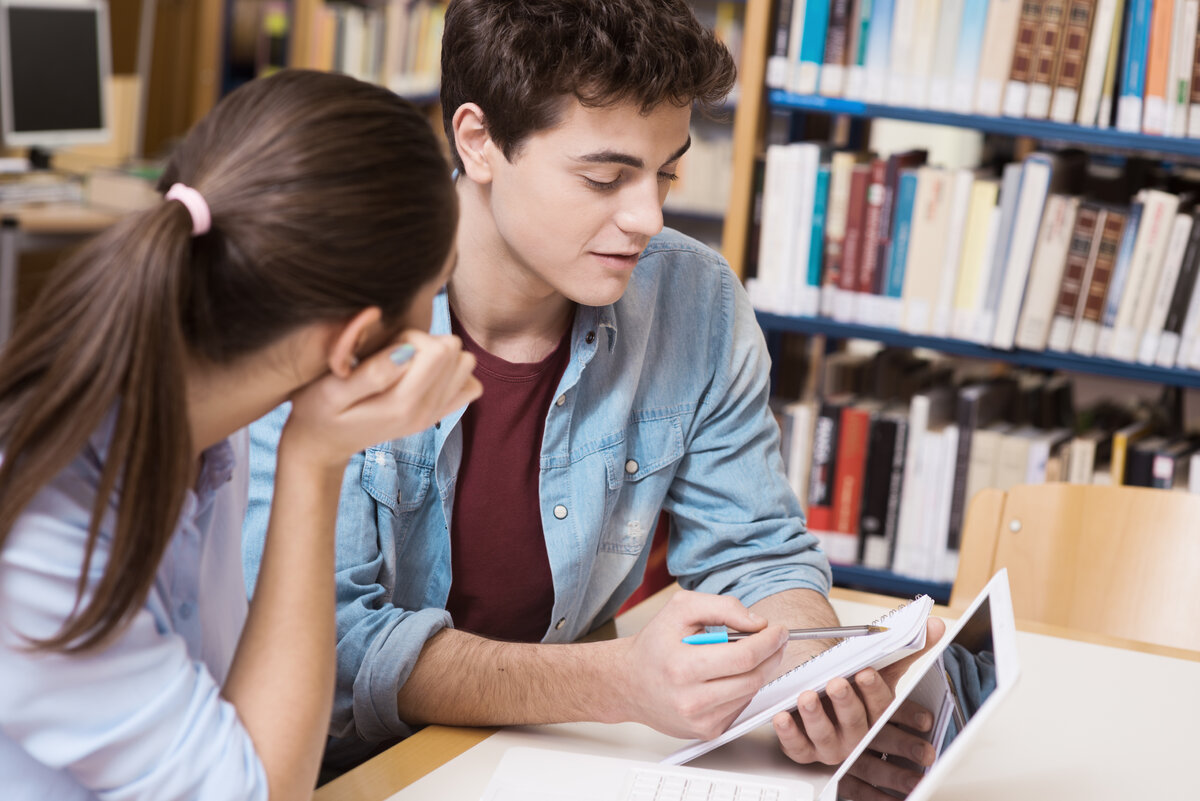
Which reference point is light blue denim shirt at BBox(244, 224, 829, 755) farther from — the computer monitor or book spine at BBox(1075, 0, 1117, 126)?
the computer monitor

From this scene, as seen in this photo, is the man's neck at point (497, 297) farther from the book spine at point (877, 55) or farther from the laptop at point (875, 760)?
the book spine at point (877, 55)

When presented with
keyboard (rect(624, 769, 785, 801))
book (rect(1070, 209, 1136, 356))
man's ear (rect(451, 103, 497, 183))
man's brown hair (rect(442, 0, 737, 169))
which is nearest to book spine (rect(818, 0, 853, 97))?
book (rect(1070, 209, 1136, 356))

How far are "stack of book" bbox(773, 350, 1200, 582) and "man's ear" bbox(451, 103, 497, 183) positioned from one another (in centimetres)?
132

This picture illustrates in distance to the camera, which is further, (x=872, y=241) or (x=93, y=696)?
(x=872, y=241)

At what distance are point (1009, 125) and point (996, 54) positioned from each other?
130mm

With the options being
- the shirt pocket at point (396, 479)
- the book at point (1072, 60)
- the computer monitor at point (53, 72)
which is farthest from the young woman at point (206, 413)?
the computer monitor at point (53, 72)

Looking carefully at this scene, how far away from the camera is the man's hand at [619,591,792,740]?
0.98 m

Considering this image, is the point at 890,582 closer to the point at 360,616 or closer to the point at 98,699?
the point at 360,616

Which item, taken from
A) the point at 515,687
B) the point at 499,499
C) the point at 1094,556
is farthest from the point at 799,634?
the point at 1094,556

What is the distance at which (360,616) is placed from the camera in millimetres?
1153

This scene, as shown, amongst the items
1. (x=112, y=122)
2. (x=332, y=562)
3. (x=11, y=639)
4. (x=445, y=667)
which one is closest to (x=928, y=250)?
(x=445, y=667)

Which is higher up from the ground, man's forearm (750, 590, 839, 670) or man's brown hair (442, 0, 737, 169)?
man's brown hair (442, 0, 737, 169)

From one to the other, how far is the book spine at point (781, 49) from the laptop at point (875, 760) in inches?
62.0

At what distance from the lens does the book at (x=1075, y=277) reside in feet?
7.22
